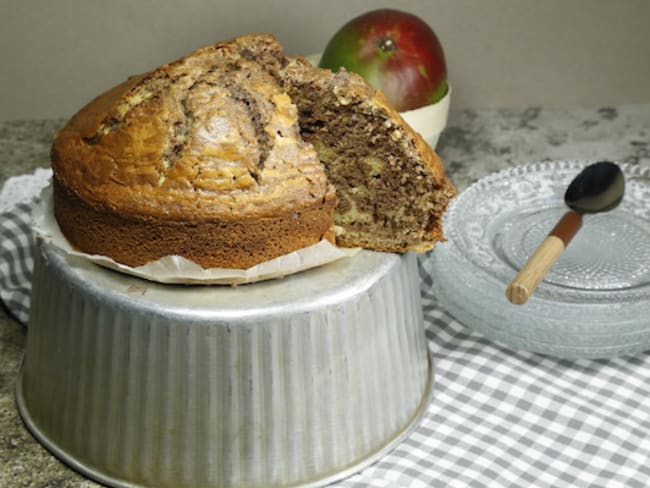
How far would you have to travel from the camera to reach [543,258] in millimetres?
1383

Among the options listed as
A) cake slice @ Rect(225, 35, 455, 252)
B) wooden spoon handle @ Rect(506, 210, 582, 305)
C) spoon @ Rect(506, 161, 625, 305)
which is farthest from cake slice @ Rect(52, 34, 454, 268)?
spoon @ Rect(506, 161, 625, 305)

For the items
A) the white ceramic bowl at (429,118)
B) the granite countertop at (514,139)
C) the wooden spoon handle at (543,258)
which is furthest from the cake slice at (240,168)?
the granite countertop at (514,139)

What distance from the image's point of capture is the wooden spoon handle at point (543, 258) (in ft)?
4.34

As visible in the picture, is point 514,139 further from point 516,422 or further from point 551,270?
point 516,422

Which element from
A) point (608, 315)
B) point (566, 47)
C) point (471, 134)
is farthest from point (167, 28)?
point (608, 315)

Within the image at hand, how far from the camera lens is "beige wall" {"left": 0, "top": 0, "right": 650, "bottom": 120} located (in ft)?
6.51

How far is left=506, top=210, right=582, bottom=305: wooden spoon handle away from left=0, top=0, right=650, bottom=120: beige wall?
640mm

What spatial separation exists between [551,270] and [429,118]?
1.34 feet

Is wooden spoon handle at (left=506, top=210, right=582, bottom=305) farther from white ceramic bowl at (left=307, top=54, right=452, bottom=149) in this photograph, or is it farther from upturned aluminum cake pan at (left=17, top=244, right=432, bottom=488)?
white ceramic bowl at (left=307, top=54, right=452, bottom=149)

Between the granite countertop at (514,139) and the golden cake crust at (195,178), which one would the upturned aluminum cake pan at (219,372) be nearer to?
the golden cake crust at (195,178)

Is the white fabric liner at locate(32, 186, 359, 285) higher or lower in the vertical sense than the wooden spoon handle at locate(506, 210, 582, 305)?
higher

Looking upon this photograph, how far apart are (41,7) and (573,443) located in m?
1.23

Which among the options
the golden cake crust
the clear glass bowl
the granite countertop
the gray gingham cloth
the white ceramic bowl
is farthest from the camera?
the granite countertop

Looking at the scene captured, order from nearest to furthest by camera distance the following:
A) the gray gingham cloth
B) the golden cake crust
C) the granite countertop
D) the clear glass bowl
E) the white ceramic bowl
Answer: the golden cake crust → the gray gingham cloth → the clear glass bowl → the white ceramic bowl → the granite countertop
